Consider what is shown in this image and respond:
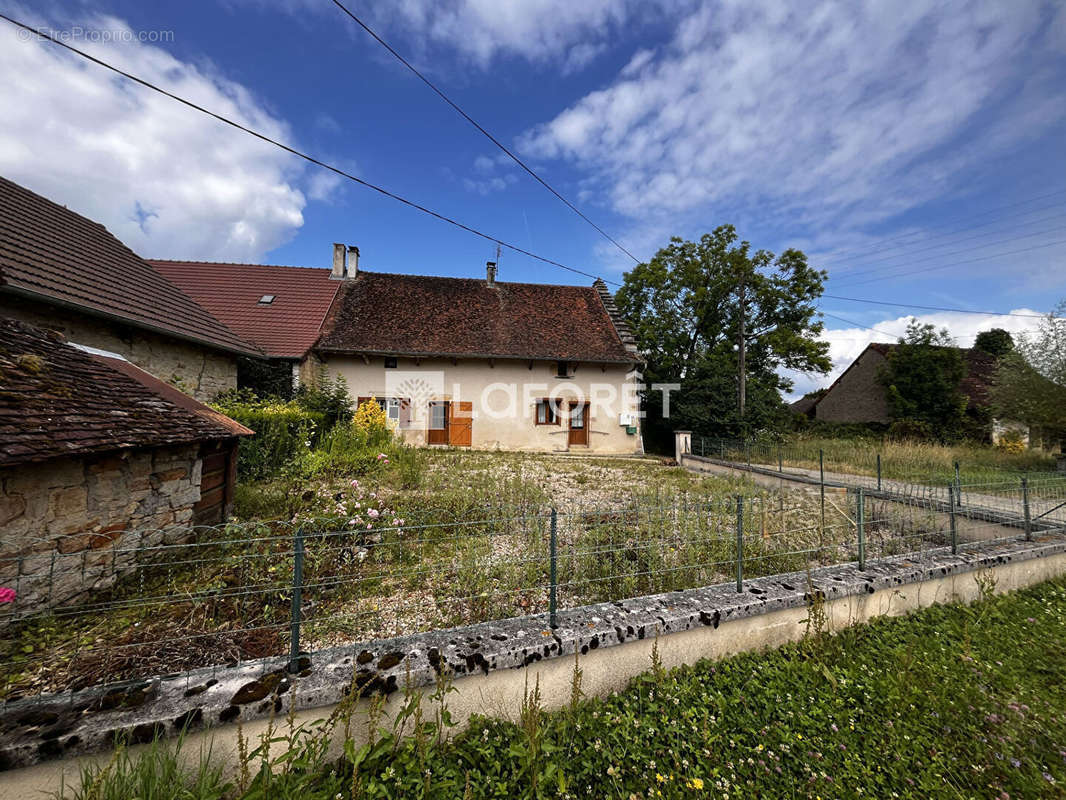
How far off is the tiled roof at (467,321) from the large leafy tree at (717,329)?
3.52m

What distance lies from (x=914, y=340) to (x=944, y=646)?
809 inches

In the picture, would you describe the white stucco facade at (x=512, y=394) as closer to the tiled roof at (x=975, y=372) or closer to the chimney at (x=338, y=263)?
the chimney at (x=338, y=263)

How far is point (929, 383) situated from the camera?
16.3m

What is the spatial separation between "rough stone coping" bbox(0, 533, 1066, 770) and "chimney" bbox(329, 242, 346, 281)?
15.7 m

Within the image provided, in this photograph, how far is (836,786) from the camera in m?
1.88

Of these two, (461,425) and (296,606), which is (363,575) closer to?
(296,606)

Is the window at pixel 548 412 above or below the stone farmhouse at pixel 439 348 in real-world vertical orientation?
below

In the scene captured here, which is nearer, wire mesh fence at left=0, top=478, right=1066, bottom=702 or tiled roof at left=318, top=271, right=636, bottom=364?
wire mesh fence at left=0, top=478, right=1066, bottom=702

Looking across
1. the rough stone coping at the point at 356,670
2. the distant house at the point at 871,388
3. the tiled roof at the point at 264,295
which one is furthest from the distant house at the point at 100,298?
the distant house at the point at 871,388

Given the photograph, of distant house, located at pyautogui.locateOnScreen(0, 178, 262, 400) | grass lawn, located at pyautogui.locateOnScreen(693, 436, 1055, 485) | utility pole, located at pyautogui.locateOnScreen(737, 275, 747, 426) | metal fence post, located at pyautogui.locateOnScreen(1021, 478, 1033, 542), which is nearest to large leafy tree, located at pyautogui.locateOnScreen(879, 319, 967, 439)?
grass lawn, located at pyautogui.locateOnScreen(693, 436, 1055, 485)

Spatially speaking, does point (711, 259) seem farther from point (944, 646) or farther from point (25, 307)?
point (25, 307)

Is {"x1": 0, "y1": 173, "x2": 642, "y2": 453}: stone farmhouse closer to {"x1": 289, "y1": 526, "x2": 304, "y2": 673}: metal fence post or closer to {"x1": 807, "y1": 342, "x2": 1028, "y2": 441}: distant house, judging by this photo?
{"x1": 289, "y1": 526, "x2": 304, "y2": 673}: metal fence post

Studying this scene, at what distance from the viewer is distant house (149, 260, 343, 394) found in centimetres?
1156

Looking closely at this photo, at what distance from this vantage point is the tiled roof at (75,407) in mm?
2836
